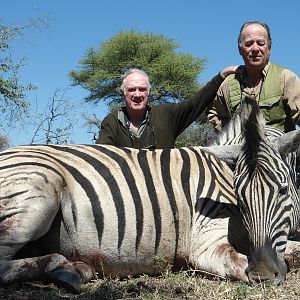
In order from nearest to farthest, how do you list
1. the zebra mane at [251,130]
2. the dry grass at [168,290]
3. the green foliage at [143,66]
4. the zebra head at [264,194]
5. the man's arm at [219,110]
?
the dry grass at [168,290] → the zebra head at [264,194] → the zebra mane at [251,130] → the man's arm at [219,110] → the green foliage at [143,66]

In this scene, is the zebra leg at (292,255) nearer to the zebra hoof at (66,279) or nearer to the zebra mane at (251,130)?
the zebra mane at (251,130)

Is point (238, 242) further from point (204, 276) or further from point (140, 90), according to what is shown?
point (140, 90)

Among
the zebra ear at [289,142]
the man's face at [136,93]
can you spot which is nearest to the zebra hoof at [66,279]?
the zebra ear at [289,142]

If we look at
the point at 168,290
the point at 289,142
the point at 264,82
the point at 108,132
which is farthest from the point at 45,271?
the point at 264,82

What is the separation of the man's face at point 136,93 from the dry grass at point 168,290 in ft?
5.83

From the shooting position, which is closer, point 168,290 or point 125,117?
point 168,290

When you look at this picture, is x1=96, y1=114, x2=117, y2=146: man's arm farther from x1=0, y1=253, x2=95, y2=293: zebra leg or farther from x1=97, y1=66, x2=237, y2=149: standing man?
x1=0, y1=253, x2=95, y2=293: zebra leg

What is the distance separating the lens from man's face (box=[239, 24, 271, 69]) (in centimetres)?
398

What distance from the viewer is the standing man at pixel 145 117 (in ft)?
14.6

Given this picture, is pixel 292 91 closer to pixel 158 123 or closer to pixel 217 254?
pixel 158 123

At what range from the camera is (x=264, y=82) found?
412cm

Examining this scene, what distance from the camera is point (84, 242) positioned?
315cm

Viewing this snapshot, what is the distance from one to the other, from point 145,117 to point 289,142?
5.87ft

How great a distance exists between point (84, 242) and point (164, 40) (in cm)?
2070
